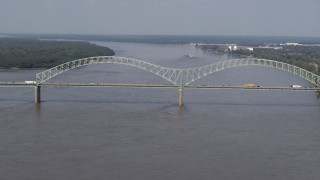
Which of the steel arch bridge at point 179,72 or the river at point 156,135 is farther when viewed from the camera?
the steel arch bridge at point 179,72

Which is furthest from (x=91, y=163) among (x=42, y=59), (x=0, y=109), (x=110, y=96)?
(x=42, y=59)

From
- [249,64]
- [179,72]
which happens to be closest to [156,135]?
[249,64]

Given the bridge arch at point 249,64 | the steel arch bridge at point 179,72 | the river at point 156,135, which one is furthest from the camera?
the bridge arch at point 249,64

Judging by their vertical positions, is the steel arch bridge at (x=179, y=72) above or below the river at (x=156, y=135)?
above

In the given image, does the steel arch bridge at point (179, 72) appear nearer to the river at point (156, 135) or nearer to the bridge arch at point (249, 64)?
the bridge arch at point (249, 64)

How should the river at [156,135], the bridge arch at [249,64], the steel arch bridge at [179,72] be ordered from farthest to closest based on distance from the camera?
1. the bridge arch at [249,64]
2. the steel arch bridge at [179,72]
3. the river at [156,135]

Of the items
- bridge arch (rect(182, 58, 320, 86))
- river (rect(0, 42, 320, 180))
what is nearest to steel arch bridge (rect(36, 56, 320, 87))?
bridge arch (rect(182, 58, 320, 86))

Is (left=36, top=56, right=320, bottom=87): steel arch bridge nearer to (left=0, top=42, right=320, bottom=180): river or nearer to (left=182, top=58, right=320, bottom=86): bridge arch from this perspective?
(left=182, top=58, right=320, bottom=86): bridge arch

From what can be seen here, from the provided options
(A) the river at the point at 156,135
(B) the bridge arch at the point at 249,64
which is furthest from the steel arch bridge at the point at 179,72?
(A) the river at the point at 156,135

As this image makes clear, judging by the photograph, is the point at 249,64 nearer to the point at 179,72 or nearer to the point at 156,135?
the point at 179,72
